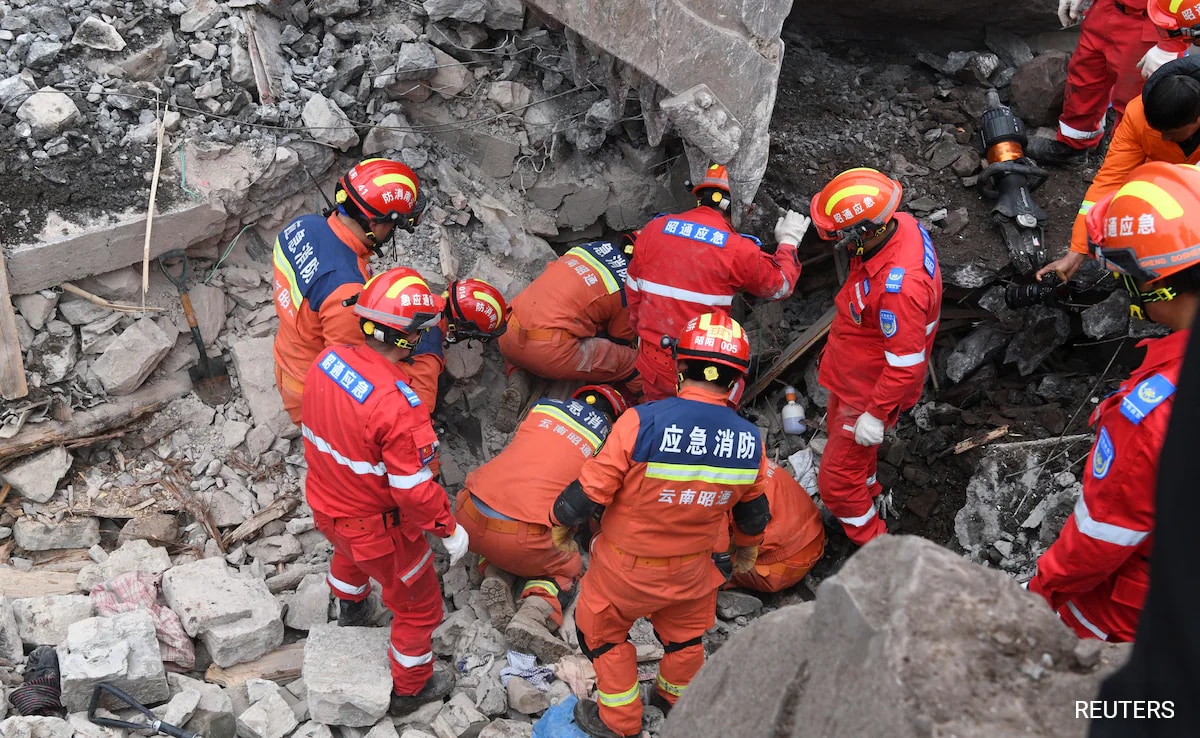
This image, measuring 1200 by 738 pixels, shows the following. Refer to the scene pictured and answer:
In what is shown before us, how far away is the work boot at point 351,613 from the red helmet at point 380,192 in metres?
2.07

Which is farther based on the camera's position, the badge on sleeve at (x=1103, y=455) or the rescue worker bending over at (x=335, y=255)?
the rescue worker bending over at (x=335, y=255)

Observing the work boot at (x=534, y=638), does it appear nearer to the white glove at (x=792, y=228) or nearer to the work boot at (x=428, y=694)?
the work boot at (x=428, y=694)

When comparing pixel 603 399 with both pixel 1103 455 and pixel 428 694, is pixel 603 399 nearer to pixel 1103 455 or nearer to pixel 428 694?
pixel 428 694

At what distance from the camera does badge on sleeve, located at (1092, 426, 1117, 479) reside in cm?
311

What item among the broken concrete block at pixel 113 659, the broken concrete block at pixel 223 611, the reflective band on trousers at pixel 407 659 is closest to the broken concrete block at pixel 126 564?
the broken concrete block at pixel 223 611

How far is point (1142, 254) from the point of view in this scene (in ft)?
10.5

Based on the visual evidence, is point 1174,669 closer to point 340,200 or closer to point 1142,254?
point 1142,254

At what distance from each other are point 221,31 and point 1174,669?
21.0 feet

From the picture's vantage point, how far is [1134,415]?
9.86ft

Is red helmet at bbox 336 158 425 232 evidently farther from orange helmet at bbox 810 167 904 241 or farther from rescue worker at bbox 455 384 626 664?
orange helmet at bbox 810 167 904 241

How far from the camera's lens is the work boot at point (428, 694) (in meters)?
4.75

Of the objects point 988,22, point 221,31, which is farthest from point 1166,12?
point 221,31

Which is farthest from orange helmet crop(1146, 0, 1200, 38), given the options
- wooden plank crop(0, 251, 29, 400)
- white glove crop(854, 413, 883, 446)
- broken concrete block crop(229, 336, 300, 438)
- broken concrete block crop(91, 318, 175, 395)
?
wooden plank crop(0, 251, 29, 400)

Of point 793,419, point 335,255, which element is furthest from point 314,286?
point 793,419
